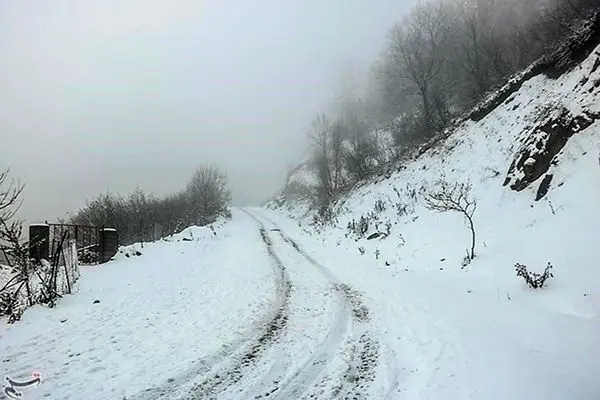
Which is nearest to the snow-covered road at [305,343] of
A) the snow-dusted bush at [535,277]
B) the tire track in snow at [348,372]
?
the tire track in snow at [348,372]

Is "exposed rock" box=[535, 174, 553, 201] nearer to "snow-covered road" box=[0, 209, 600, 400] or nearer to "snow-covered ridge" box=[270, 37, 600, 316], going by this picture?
"snow-covered ridge" box=[270, 37, 600, 316]

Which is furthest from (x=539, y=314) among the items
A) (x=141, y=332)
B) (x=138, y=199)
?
(x=138, y=199)

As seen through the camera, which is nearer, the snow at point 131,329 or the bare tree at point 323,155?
the snow at point 131,329

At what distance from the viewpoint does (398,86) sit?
147 ft

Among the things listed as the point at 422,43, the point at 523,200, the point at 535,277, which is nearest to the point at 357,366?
the point at 535,277

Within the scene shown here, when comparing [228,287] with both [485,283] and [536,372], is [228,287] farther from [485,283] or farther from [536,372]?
[536,372]

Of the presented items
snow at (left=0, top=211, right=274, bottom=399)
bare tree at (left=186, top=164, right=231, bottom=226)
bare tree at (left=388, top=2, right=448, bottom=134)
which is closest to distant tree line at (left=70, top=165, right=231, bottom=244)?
bare tree at (left=186, top=164, right=231, bottom=226)

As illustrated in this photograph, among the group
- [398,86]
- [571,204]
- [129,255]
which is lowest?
[571,204]

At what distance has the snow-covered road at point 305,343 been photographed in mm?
4434

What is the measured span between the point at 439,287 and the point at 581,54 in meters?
11.4

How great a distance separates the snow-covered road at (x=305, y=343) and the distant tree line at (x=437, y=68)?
17.3 meters

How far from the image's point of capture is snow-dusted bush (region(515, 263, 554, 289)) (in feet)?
23.2

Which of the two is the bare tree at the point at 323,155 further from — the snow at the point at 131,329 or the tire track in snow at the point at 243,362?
the tire track in snow at the point at 243,362

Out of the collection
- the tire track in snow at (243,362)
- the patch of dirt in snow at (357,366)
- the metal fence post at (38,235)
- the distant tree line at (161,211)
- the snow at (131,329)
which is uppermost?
the distant tree line at (161,211)
